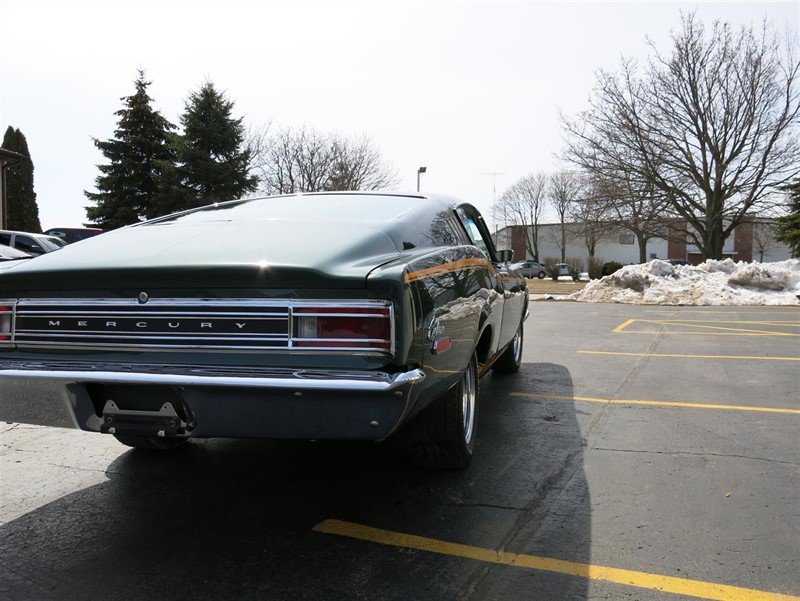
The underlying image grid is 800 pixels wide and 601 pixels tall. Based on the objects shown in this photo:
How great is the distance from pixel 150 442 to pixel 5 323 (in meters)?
1.36

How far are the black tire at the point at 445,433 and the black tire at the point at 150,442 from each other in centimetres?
161

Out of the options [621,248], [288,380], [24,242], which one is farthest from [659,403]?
[621,248]

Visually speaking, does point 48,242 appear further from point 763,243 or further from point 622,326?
point 763,243

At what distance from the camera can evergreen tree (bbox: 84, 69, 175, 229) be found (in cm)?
3497

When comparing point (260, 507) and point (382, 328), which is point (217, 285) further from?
point (260, 507)

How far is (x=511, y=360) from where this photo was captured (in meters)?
6.37

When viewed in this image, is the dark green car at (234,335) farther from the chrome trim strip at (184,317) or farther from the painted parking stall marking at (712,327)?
the painted parking stall marking at (712,327)

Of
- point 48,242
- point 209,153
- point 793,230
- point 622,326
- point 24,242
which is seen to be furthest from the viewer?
point 793,230

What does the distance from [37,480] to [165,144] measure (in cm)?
3472

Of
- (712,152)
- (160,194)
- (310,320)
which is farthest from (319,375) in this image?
(160,194)

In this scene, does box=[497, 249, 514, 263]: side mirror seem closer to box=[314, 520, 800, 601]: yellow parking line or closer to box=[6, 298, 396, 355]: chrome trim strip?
box=[314, 520, 800, 601]: yellow parking line

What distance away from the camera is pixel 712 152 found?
28.7m

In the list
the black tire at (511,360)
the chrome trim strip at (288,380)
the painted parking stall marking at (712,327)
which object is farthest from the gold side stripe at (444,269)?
the painted parking stall marking at (712,327)

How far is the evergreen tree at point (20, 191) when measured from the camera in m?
36.2
